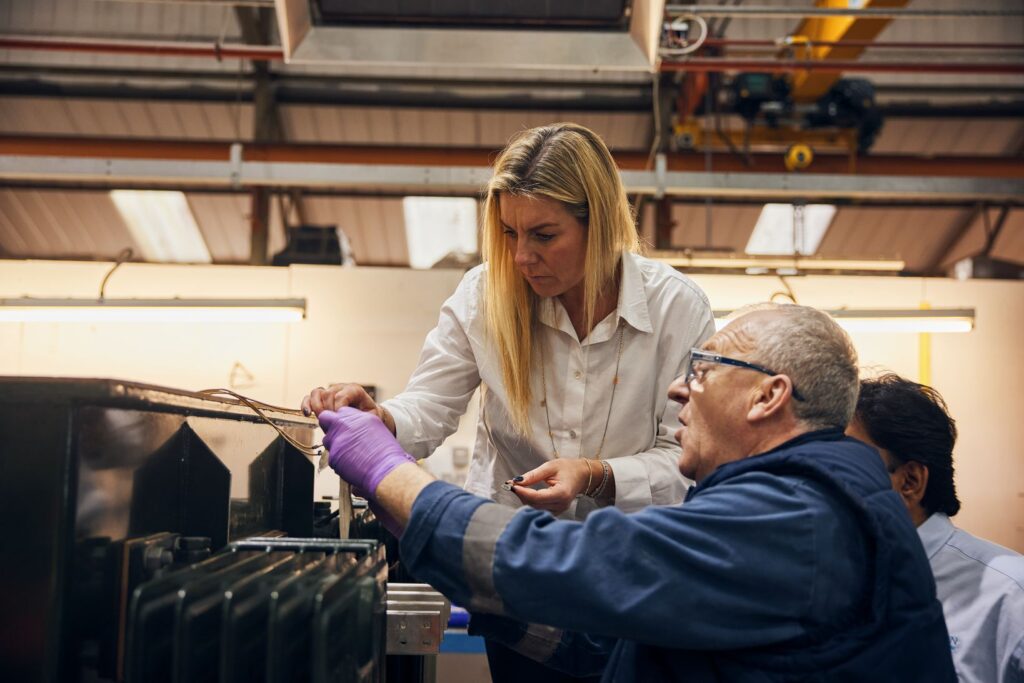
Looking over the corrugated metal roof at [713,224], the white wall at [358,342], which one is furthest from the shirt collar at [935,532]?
the corrugated metal roof at [713,224]

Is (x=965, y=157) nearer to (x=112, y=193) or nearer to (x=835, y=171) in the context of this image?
(x=835, y=171)

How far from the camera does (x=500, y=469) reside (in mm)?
1654

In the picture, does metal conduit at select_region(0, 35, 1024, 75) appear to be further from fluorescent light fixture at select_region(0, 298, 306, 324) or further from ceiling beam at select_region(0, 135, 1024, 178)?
fluorescent light fixture at select_region(0, 298, 306, 324)

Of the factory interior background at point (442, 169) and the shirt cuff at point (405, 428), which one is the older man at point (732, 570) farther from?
the factory interior background at point (442, 169)

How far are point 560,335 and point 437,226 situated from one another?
675cm

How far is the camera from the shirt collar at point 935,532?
1.62 metres

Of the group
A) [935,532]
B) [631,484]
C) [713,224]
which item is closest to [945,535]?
[935,532]

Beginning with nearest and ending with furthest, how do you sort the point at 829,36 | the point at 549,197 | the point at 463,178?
the point at 549,197 < the point at 463,178 < the point at 829,36

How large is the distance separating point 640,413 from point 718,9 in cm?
245

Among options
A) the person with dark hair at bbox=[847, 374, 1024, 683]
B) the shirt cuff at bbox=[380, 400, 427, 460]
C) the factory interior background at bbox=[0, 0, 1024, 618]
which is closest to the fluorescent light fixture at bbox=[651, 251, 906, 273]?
the factory interior background at bbox=[0, 0, 1024, 618]

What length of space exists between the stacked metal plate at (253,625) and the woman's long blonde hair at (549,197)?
608 millimetres

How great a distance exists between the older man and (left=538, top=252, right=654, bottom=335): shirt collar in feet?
1.72

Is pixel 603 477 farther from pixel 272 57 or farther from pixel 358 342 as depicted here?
pixel 358 342

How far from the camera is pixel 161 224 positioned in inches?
320
